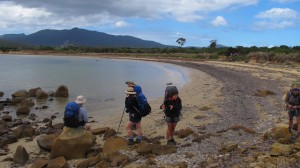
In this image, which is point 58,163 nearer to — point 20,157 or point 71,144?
point 71,144

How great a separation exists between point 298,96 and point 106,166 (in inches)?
222

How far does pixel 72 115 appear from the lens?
9.70m

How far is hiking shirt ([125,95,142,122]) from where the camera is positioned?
1059 cm

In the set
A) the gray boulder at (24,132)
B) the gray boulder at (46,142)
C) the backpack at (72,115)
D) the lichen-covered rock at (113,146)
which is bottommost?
the gray boulder at (24,132)

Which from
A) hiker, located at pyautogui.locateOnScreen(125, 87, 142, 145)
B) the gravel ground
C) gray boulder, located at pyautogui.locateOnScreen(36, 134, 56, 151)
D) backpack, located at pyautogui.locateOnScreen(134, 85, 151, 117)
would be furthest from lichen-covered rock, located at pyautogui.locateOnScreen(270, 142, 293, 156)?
gray boulder, located at pyautogui.locateOnScreen(36, 134, 56, 151)

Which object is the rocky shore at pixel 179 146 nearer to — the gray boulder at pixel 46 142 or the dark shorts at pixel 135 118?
the gray boulder at pixel 46 142

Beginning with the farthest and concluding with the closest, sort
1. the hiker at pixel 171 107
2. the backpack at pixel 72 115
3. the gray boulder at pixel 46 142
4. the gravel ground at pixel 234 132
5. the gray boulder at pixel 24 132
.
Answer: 1. the gray boulder at pixel 24 132
2. the gray boulder at pixel 46 142
3. the hiker at pixel 171 107
4. the backpack at pixel 72 115
5. the gravel ground at pixel 234 132

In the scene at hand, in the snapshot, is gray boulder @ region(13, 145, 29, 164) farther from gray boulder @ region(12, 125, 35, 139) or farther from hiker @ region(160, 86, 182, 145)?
hiker @ region(160, 86, 182, 145)

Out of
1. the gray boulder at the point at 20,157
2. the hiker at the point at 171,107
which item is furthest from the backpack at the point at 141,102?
the gray boulder at the point at 20,157

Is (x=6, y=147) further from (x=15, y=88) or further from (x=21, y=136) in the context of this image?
(x=15, y=88)

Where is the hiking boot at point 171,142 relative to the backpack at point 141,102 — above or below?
below

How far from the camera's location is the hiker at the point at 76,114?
9.58m

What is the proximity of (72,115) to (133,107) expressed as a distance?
71.7 inches

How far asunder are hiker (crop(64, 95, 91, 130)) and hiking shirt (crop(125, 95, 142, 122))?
1391 millimetres
